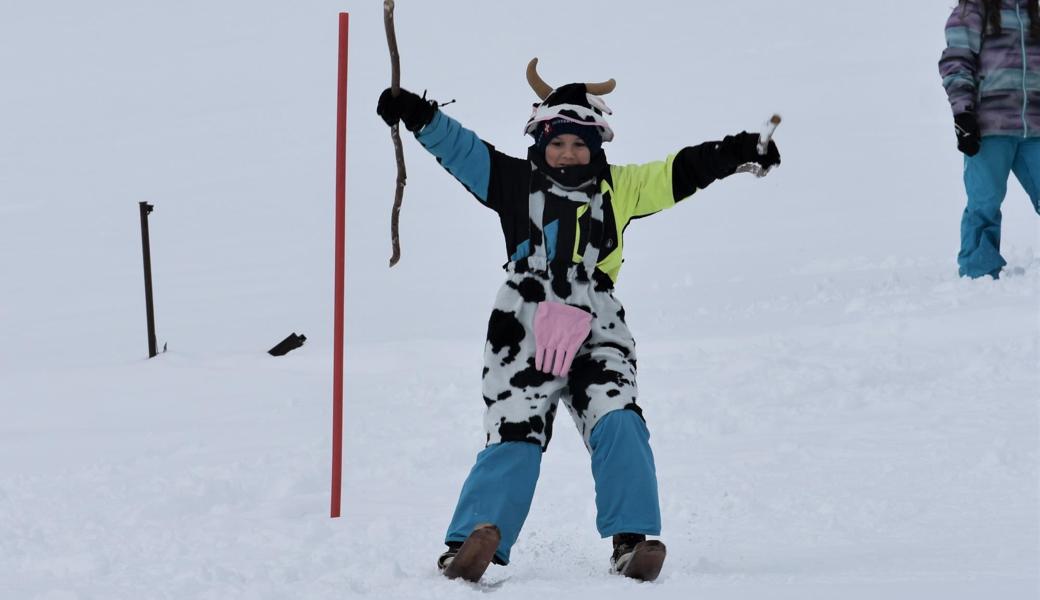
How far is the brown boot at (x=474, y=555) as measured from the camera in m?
3.80

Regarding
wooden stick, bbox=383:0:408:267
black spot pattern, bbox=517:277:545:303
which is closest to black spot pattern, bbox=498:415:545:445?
black spot pattern, bbox=517:277:545:303

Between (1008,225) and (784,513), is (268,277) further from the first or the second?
(784,513)

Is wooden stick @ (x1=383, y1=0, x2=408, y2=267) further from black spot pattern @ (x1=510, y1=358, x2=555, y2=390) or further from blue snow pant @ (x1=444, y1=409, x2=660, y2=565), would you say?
blue snow pant @ (x1=444, y1=409, x2=660, y2=565)

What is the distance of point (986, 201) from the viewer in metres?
8.30

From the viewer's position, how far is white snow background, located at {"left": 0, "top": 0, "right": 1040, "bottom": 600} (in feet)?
14.3

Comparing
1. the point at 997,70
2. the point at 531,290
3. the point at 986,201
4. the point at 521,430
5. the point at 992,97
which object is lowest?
the point at 521,430

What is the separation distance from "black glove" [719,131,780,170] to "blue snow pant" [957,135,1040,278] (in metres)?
4.36

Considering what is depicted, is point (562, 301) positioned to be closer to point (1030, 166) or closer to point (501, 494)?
point (501, 494)

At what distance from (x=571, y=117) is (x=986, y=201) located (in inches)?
180

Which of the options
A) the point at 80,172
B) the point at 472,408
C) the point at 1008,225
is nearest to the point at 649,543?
the point at 472,408

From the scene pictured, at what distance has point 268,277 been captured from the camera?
514 inches

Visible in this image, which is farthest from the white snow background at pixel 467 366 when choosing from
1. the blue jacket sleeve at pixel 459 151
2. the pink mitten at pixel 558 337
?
the blue jacket sleeve at pixel 459 151

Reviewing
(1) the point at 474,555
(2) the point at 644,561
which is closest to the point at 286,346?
(1) the point at 474,555

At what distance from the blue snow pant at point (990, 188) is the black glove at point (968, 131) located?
15 cm
